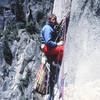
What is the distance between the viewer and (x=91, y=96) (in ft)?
13.3

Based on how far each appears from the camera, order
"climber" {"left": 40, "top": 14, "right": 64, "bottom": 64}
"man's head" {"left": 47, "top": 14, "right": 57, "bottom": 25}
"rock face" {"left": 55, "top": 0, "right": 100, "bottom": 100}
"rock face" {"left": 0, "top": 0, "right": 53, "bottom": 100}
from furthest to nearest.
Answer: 1. "rock face" {"left": 0, "top": 0, "right": 53, "bottom": 100}
2. "man's head" {"left": 47, "top": 14, "right": 57, "bottom": 25}
3. "climber" {"left": 40, "top": 14, "right": 64, "bottom": 64}
4. "rock face" {"left": 55, "top": 0, "right": 100, "bottom": 100}

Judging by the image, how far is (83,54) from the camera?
4348 mm

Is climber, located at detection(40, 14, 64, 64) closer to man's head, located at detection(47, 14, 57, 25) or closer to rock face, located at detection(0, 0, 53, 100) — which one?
man's head, located at detection(47, 14, 57, 25)

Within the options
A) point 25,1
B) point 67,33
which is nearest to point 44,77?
point 67,33

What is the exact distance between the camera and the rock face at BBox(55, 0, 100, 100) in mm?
4152

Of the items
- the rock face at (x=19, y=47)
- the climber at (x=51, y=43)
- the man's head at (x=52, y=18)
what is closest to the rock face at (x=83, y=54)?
the climber at (x=51, y=43)

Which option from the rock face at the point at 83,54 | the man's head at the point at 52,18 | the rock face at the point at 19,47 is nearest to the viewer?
the rock face at the point at 83,54

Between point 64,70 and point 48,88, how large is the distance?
2.80ft

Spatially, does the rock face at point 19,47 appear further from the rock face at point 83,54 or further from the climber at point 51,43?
the rock face at point 83,54

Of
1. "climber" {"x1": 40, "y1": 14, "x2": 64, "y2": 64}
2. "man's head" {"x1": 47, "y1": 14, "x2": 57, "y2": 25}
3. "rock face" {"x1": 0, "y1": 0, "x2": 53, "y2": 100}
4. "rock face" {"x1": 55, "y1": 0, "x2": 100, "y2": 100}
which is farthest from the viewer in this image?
"rock face" {"x1": 0, "y1": 0, "x2": 53, "y2": 100}

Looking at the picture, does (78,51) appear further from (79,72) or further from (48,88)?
(48,88)

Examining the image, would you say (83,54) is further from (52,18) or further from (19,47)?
(19,47)

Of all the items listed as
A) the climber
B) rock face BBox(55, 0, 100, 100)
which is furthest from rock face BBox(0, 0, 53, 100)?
rock face BBox(55, 0, 100, 100)

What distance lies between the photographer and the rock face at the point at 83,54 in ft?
13.6
